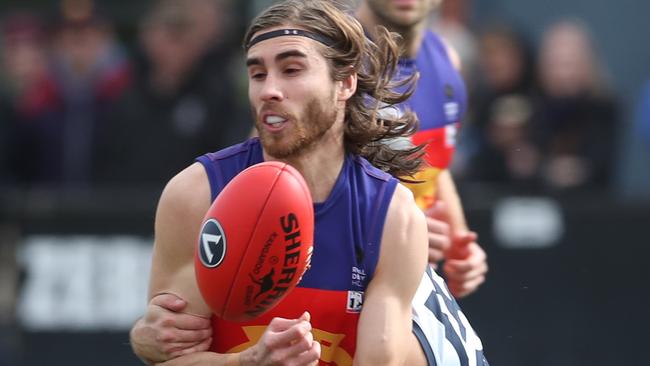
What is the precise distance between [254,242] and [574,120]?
615 centimetres

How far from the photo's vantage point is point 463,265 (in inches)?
249

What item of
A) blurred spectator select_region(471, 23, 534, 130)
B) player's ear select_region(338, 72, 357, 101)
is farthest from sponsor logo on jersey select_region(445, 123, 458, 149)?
blurred spectator select_region(471, 23, 534, 130)

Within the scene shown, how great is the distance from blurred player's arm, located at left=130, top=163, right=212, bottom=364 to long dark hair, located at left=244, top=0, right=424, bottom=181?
0.56 metres

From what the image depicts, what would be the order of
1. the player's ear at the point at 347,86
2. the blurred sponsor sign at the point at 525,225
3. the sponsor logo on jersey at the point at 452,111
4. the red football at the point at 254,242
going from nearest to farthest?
the red football at the point at 254,242, the player's ear at the point at 347,86, the sponsor logo on jersey at the point at 452,111, the blurred sponsor sign at the point at 525,225

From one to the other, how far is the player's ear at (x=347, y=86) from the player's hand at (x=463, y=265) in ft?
4.66

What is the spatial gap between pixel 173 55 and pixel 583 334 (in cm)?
341

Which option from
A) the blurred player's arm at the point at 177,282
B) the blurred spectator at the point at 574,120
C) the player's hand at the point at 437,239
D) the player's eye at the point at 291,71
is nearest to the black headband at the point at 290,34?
the player's eye at the point at 291,71

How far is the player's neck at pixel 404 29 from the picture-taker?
20.1 ft

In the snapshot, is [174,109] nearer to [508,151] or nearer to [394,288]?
[508,151]

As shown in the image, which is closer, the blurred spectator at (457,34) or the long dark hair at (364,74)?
the long dark hair at (364,74)

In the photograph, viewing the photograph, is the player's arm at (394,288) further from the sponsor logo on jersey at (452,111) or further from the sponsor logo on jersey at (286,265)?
the sponsor logo on jersey at (452,111)

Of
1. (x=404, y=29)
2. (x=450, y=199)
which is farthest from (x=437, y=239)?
(x=404, y=29)

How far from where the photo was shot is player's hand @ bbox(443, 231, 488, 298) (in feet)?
20.7

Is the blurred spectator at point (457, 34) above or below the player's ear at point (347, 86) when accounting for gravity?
below
